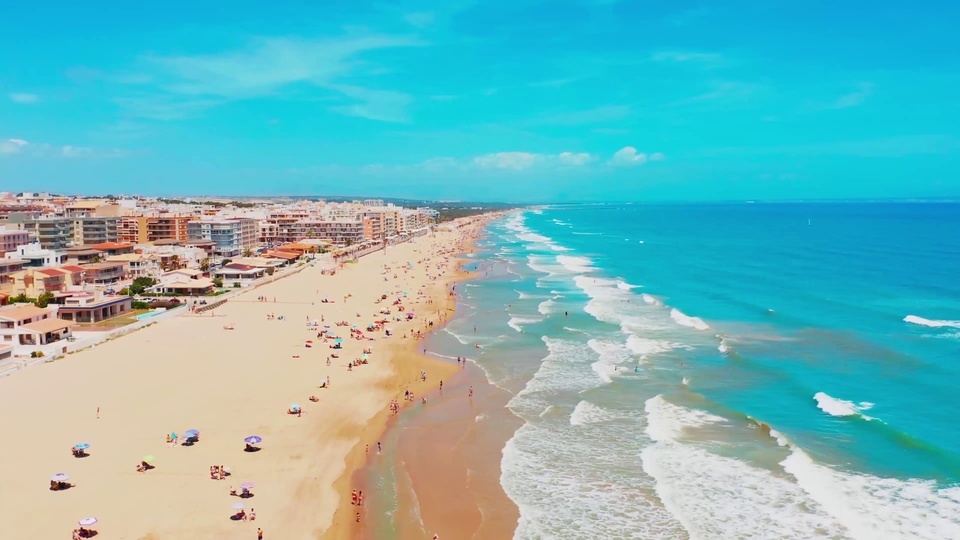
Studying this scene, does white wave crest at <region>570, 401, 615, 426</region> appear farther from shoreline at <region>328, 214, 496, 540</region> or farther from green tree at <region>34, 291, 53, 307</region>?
green tree at <region>34, 291, 53, 307</region>

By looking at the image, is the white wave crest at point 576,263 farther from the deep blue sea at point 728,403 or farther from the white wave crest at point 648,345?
the white wave crest at point 648,345

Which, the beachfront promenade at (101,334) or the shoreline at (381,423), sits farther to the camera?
the beachfront promenade at (101,334)

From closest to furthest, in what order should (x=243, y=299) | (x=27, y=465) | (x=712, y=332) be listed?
(x=27, y=465)
(x=712, y=332)
(x=243, y=299)

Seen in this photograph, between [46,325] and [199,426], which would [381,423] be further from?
[46,325]

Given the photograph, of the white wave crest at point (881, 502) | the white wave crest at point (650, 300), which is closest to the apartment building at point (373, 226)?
the white wave crest at point (650, 300)

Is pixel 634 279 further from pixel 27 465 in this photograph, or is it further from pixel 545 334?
pixel 27 465

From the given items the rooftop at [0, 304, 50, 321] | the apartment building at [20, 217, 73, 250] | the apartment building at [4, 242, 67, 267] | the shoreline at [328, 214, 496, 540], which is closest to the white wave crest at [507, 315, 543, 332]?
the shoreline at [328, 214, 496, 540]

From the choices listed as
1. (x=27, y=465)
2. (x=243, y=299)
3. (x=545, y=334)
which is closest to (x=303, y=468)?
(x=27, y=465)
